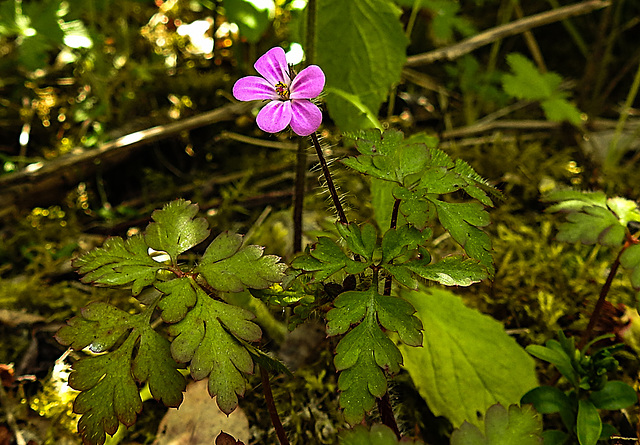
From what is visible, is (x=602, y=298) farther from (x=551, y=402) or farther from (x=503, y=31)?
(x=503, y=31)

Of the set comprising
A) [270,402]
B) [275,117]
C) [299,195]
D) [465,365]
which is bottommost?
[465,365]

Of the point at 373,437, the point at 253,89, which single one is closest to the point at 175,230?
the point at 253,89

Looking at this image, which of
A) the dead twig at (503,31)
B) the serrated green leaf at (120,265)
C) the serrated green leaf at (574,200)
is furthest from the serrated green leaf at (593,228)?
the dead twig at (503,31)

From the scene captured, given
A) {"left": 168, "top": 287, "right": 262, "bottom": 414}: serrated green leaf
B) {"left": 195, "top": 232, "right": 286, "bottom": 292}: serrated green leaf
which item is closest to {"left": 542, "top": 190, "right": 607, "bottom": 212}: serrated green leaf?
{"left": 195, "top": 232, "right": 286, "bottom": 292}: serrated green leaf

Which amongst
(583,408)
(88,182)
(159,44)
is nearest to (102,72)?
(159,44)

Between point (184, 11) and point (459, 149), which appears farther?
point (184, 11)

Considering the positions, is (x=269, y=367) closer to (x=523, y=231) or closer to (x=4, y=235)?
(x=523, y=231)
